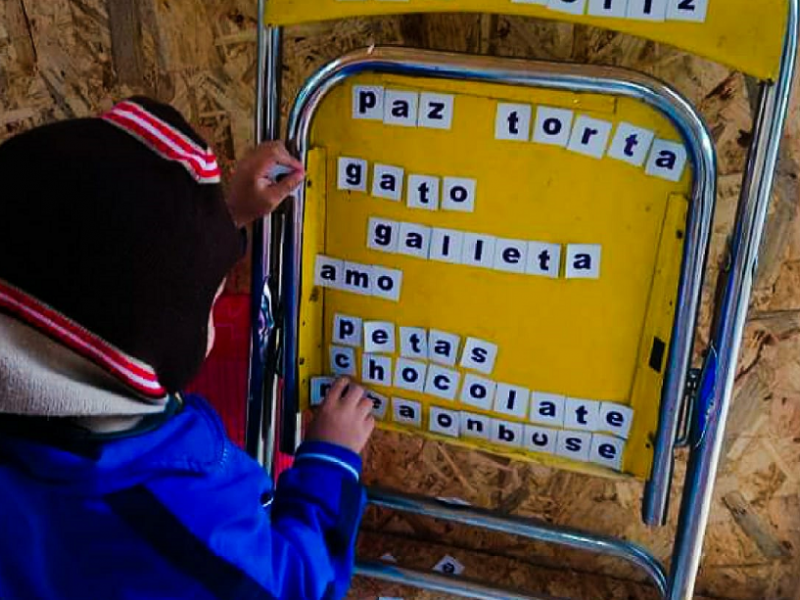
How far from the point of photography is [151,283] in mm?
742

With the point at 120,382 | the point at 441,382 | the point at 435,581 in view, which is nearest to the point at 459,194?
the point at 441,382

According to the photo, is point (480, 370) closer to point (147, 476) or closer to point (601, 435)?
point (601, 435)

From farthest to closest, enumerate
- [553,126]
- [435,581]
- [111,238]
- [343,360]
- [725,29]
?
1. [435,581]
2. [343,360]
3. [553,126]
4. [725,29]
5. [111,238]

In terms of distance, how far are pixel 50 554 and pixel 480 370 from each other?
539mm

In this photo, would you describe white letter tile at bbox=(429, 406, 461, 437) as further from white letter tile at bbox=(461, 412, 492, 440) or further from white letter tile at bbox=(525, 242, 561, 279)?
white letter tile at bbox=(525, 242, 561, 279)

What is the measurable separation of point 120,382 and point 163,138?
0.69 feet

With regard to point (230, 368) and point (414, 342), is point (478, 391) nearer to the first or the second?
point (414, 342)

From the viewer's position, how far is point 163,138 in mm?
779

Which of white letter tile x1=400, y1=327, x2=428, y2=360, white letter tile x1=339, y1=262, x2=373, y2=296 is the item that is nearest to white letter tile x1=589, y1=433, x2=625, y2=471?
white letter tile x1=400, y1=327, x2=428, y2=360

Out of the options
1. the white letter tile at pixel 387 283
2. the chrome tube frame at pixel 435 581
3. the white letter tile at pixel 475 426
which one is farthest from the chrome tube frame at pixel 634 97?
the chrome tube frame at pixel 435 581

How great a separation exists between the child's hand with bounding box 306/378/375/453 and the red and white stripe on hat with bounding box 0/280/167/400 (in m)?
0.40

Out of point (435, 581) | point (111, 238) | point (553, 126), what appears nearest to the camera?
point (111, 238)

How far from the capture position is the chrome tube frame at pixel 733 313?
0.92m

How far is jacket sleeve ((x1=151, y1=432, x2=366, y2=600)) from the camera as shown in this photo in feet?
2.75
